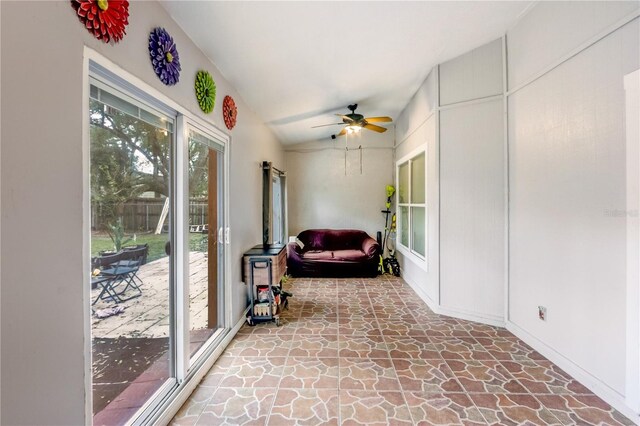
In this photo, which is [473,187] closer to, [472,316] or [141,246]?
[472,316]

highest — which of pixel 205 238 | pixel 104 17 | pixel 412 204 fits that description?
pixel 104 17

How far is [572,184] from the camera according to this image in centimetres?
222

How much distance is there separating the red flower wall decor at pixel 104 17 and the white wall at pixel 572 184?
9.65ft

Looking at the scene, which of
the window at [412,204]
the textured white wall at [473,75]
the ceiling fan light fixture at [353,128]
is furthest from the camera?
the ceiling fan light fixture at [353,128]

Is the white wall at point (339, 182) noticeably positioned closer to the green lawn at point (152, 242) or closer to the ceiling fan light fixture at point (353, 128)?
the ceiling fan light fixture at point (353, 128)

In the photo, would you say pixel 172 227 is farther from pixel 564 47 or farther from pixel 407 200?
pixel 407 200

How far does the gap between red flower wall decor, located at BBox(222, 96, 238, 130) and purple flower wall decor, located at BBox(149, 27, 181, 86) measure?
84 centimetres

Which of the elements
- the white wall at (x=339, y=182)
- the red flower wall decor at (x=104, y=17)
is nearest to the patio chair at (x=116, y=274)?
the red flower wall decor at (x=104, y=17)

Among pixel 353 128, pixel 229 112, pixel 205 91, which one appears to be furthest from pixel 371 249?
Answer: pixel 205 91

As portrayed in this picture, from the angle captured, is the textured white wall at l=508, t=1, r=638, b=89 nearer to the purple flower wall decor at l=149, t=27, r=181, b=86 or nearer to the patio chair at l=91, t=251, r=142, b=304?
the purple flower wall decor at l=149, t=27, r=181, b=86

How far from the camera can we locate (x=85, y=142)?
4.03 feet

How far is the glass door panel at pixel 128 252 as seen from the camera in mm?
1430

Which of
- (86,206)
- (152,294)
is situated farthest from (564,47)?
(152,294)

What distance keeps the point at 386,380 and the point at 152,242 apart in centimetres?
194
